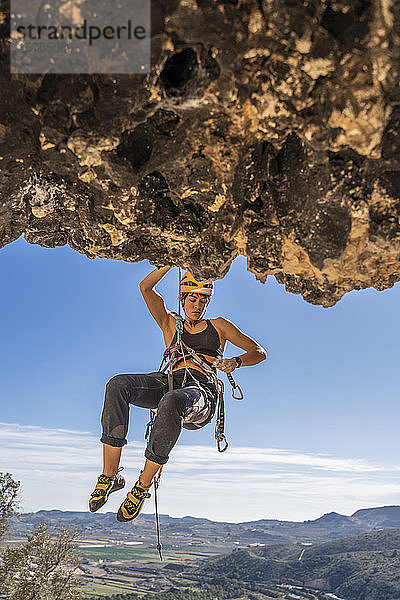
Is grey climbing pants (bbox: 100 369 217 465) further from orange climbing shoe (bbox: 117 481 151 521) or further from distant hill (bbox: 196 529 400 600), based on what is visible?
distant hill (bbox: 196 529 400 600)

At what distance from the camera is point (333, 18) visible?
2654mm

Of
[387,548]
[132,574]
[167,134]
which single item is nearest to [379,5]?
[167,134]

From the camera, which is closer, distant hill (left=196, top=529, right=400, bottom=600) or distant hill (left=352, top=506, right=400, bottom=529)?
distant hill (left=196, top=529, right=400, bottom=600)

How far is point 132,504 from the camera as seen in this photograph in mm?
5621

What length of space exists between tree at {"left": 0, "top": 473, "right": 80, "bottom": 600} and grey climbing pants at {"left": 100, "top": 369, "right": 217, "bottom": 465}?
44.2 feet

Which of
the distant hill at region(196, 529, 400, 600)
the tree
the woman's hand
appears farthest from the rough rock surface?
the distant hill at region(196, 529, 400, 600)

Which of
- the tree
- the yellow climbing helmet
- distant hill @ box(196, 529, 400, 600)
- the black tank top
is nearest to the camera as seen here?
the yellow climbing helmet

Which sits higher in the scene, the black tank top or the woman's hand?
the black tank top

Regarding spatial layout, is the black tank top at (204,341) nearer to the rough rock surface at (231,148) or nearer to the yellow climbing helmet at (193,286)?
the yellow climbing helmet at (193,286)

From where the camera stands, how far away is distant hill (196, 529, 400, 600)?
53.0m

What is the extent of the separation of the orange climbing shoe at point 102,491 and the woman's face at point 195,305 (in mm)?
1915

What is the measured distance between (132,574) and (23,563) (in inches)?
2039

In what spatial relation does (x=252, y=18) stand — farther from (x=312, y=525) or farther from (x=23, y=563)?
(x=312, y=525)

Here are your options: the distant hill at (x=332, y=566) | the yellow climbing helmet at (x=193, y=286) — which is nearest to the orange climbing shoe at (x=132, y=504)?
the yellow climbing helmet at (x=193, y=286)
